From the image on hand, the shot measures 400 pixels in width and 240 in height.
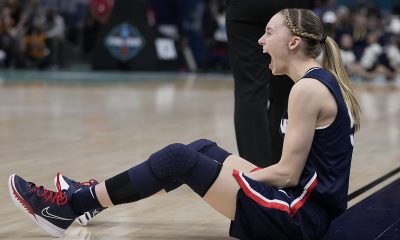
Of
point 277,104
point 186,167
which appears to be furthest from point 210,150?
point 277,104

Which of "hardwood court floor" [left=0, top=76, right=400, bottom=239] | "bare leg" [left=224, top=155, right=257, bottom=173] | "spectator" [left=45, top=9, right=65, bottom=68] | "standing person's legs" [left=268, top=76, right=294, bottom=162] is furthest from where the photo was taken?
"spectator" [left=45, top=9, right=65, bottom=68]

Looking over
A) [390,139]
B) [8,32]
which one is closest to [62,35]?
[8,32]

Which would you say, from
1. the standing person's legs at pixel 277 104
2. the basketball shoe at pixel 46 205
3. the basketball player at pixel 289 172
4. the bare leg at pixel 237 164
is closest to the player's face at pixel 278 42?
the basketball player at pixel 289 172

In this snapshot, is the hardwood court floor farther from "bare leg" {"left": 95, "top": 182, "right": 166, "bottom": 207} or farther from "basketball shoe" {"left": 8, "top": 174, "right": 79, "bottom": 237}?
"bare leg" {"left": 95, "top": 182, "right": 166, "bottom": 207}

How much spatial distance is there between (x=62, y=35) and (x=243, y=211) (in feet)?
50.9

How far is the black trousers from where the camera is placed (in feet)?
14.9

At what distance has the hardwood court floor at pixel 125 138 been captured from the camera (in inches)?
152

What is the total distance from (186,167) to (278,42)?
58 cm

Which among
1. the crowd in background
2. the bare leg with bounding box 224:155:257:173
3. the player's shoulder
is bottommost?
the crowd in background

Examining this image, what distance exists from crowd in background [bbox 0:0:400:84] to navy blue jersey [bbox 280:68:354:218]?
520 inches

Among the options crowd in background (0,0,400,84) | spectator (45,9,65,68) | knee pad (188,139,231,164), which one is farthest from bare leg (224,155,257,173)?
spectator (45,9,65,68)

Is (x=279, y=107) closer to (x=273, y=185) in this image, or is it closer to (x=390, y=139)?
(x=273, y=185)

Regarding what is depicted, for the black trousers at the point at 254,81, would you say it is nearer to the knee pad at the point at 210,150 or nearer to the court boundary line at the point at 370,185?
the court boundary line at the point at 370,185

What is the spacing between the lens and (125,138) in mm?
6996
